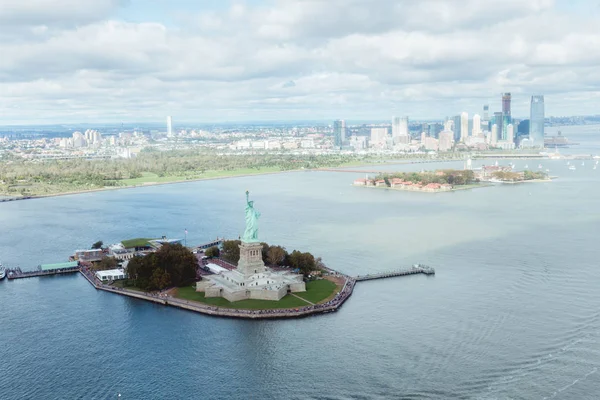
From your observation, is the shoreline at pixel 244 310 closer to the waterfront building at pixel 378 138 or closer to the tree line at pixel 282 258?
the tree line at pixel 282 258

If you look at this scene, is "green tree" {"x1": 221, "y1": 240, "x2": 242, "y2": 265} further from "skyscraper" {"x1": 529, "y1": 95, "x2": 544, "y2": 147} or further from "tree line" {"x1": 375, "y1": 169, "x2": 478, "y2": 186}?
"skyscraper" {"x1": 529, "y1": 95, "x2": 544, "y2": 147}

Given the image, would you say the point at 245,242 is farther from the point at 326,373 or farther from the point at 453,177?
the point at 453,177

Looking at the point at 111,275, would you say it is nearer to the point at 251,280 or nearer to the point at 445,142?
the point at 251,280

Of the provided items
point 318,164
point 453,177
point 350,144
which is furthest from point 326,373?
point 350,144

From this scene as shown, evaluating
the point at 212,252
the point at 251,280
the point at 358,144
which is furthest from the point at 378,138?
the point at 251,280

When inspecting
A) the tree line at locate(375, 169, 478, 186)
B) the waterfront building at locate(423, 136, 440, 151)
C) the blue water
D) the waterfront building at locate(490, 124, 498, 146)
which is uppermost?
the waterfront building at locate(490, 124, 498, 146)

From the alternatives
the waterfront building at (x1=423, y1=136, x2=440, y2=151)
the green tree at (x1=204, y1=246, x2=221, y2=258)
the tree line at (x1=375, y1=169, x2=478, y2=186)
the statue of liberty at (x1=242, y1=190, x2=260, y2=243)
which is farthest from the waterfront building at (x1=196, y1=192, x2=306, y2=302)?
the waterfront building at (x1=423, y1=136, x2=440, y2=151)

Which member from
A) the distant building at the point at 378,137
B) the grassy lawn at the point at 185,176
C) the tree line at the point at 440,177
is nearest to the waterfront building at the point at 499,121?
the distant building at the point at 378,137
